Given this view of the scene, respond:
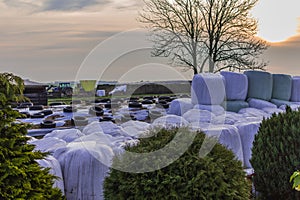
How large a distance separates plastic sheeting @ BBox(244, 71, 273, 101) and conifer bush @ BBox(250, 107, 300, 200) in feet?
17.3

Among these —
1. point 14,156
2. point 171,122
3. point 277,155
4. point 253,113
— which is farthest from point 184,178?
point 253,113

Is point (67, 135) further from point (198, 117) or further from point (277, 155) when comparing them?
point (277, 155)

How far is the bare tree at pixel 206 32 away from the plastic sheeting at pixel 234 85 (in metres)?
7.95

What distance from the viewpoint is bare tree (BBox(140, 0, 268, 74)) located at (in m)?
17.0

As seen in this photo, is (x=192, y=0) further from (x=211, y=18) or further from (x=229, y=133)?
(x=229, y=133)

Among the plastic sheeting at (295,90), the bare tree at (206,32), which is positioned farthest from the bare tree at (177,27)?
the plastic sheeting at (295,90)

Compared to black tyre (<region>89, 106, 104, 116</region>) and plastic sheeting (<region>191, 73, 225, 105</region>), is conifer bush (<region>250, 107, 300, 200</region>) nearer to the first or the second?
black tyre (<region>89, 106, 104, 116</region>)

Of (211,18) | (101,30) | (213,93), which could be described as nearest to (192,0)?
(211,18)

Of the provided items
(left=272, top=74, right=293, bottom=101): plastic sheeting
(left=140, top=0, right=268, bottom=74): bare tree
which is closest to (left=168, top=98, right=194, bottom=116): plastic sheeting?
(left=272, top=74, right=293, bottom=101): plastic sheeting

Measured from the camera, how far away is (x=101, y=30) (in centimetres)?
613

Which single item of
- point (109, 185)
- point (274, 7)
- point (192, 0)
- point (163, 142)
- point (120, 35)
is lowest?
point (109, 185)

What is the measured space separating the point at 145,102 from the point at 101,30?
234cm

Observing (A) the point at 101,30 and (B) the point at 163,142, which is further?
(A) the point at 101,30

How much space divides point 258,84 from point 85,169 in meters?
6.32
